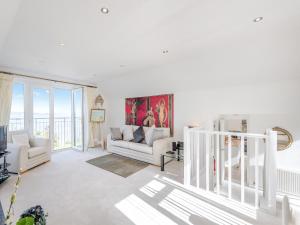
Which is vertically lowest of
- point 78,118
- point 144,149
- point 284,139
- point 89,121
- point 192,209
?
point 192,209

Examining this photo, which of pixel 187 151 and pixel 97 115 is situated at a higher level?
pixel 97 115

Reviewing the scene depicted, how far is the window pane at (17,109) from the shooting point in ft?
13.0

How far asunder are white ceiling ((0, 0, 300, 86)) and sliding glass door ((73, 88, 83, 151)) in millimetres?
2232

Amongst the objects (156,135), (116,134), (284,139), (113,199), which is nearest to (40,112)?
(116,134)

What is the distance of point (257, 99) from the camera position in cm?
305

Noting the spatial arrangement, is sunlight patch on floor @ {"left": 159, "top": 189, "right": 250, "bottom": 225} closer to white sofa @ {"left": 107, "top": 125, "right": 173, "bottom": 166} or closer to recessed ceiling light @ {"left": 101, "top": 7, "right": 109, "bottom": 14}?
white sofa @ {"left": 107, "top": 125, "right": 173, "bottom": 166}

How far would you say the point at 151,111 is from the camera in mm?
4773

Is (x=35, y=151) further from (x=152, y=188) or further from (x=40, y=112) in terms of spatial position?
(x=152, y=188)

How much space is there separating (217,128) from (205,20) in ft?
7.82

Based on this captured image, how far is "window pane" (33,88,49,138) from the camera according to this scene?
4430mm

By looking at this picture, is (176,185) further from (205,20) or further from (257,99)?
(205,20)

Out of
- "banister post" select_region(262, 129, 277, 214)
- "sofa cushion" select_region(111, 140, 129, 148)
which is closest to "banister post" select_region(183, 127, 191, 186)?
"banister post" select_region(262, 129, 277, 214)

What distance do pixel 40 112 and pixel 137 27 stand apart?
13.8 feet

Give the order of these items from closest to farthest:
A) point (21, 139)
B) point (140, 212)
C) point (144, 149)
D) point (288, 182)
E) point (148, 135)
Answer: point (140, 212)
point (288, 182)
point (21, 139)
point (144, 149)
point (148, 135)
